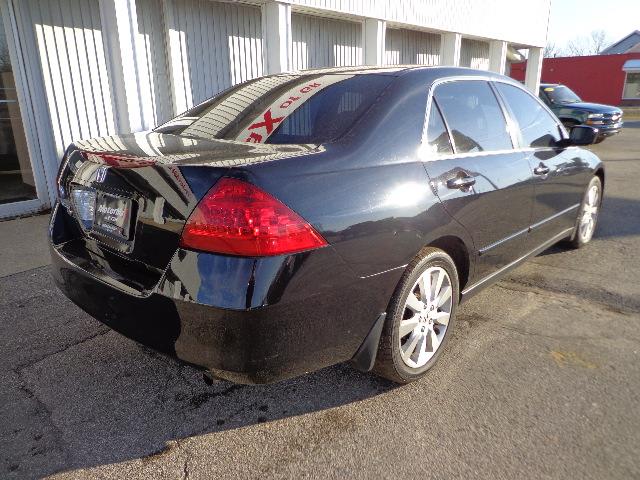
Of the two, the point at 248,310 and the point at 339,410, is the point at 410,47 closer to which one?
the point at 339,410

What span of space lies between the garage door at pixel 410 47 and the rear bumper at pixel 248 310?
10.0 meters

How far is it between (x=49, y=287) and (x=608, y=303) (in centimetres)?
424

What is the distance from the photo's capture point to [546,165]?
353cm

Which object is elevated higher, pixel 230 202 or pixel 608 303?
pixel 230 202

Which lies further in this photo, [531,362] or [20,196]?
[20,196]

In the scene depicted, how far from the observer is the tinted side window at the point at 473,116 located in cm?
272

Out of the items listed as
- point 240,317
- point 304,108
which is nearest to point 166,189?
point 240,317

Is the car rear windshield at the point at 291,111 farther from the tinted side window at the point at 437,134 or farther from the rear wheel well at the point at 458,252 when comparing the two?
the rear wheel well at the point at 458,252

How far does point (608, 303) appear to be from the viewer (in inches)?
138

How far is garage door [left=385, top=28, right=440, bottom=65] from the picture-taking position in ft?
37.8

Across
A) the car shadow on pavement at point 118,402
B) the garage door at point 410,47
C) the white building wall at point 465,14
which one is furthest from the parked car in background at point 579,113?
the car shadow on pavement at point 118,402

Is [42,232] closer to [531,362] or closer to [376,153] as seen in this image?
[376,153]

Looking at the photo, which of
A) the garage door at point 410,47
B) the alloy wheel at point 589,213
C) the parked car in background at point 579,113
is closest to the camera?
the alloy wheel at point 589,213

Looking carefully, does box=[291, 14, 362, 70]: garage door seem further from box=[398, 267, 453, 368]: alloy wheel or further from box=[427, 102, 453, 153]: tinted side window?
box=[398, 267, 453, 368]: alloy wheel
